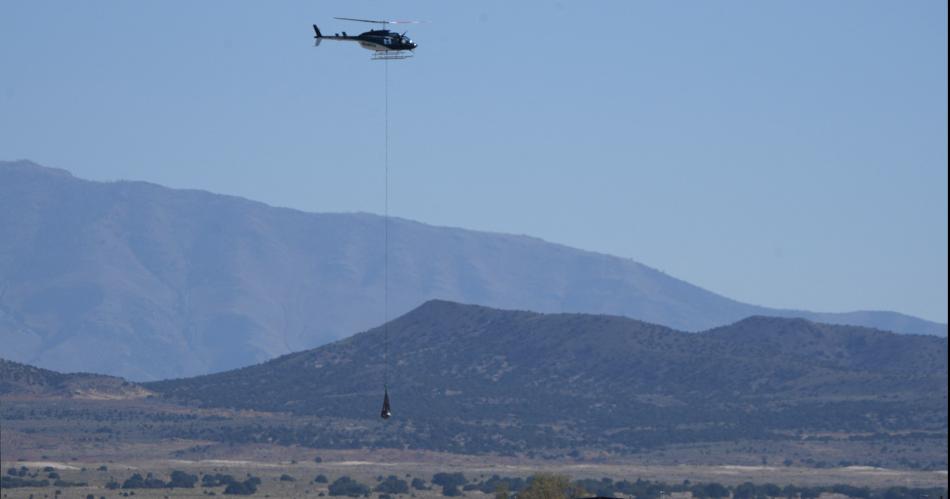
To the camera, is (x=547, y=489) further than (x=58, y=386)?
No

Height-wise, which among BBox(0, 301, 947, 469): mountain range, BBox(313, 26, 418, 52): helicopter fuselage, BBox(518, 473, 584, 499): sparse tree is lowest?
BBox(518, 473, 584, 499): sparse tree

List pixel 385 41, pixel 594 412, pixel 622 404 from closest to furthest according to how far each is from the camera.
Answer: pixel 385 41 → pixel 594 412 → pixel 622 404

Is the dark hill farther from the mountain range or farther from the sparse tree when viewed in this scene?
the sparse tree

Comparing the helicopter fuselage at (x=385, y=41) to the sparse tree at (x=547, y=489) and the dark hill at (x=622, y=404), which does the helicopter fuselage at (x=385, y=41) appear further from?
the dark hill at (x=622, y=404)

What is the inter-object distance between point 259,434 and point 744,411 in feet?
160

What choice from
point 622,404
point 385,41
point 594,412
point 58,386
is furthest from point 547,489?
point 58,386

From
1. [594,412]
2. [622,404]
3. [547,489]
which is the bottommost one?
[547,489]

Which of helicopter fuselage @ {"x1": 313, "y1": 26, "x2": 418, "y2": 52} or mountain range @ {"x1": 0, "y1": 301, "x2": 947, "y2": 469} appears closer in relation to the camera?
helicopter fuselage @ {"x1": 313, "y1": 26, "x2": 418, "y2": 52}

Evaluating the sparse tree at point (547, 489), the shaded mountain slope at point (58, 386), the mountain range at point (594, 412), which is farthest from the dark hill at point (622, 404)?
the sparse tree at point (547, 489)

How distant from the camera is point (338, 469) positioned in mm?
139750

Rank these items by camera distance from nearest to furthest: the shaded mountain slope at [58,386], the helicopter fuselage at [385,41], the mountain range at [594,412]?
the helicopter fuselage at [385,41] → the mountain range at [594,412] → the shaded mountain slope at [58,386]

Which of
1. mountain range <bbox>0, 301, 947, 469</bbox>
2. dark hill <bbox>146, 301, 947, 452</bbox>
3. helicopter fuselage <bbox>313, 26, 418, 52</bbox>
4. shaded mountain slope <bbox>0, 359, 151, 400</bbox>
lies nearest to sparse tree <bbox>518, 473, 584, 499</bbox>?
helicopter fuselage <bbox>313, 26, 418, 52</bbox>

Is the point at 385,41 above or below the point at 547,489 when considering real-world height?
above

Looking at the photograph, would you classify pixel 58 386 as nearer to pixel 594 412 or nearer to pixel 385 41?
pixel 594 412
